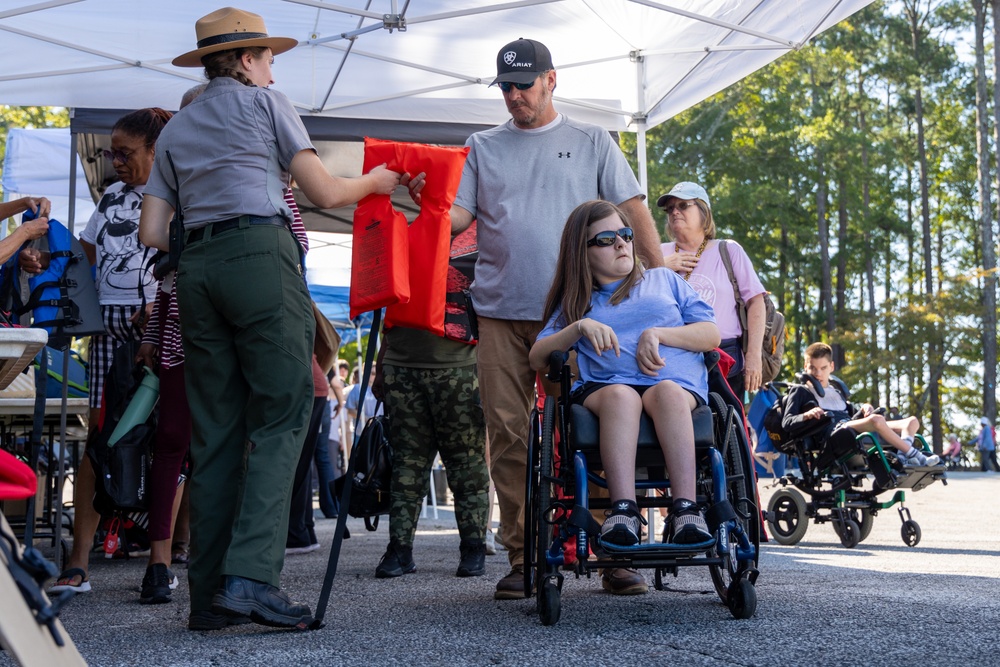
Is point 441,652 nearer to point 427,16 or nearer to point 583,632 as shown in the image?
point 583,632

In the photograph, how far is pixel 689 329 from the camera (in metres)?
3.75

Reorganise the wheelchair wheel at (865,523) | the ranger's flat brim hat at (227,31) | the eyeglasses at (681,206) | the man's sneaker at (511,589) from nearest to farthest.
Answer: the ranger's flat brim hat at (227,31)
the man's sneaker at (511,589)
the eyeglasses at (681,206)
the wheelchair wheel at (865,523)

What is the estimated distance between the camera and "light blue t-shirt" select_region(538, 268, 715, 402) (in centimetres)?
369

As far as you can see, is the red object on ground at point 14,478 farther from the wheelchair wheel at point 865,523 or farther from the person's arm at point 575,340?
the wheelchair wheel at point 865,523

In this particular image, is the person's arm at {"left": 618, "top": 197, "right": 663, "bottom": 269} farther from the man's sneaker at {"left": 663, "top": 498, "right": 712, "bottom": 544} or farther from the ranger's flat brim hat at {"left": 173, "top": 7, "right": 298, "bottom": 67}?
the ranger's flat brim hat at {"left": 173, "top": 7, "right": 298, "bottom": 67}

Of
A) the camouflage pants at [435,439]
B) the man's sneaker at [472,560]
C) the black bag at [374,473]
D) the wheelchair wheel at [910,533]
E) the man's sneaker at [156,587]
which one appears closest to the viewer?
the man's sneaker at [156,587]

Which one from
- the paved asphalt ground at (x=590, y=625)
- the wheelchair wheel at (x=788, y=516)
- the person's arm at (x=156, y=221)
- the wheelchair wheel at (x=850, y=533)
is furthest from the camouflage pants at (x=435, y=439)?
the wheelchair wheel at (x=788, y=516)

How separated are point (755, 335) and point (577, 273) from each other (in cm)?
211

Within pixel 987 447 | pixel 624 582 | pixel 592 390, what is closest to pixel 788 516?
pixel 624 582

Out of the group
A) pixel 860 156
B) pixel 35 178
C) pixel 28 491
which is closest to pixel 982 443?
pixel 860 156

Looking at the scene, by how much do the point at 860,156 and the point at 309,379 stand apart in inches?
1387

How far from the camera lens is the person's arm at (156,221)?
3676 mm

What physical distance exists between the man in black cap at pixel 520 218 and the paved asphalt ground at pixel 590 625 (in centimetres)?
52

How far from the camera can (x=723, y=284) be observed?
575cm
